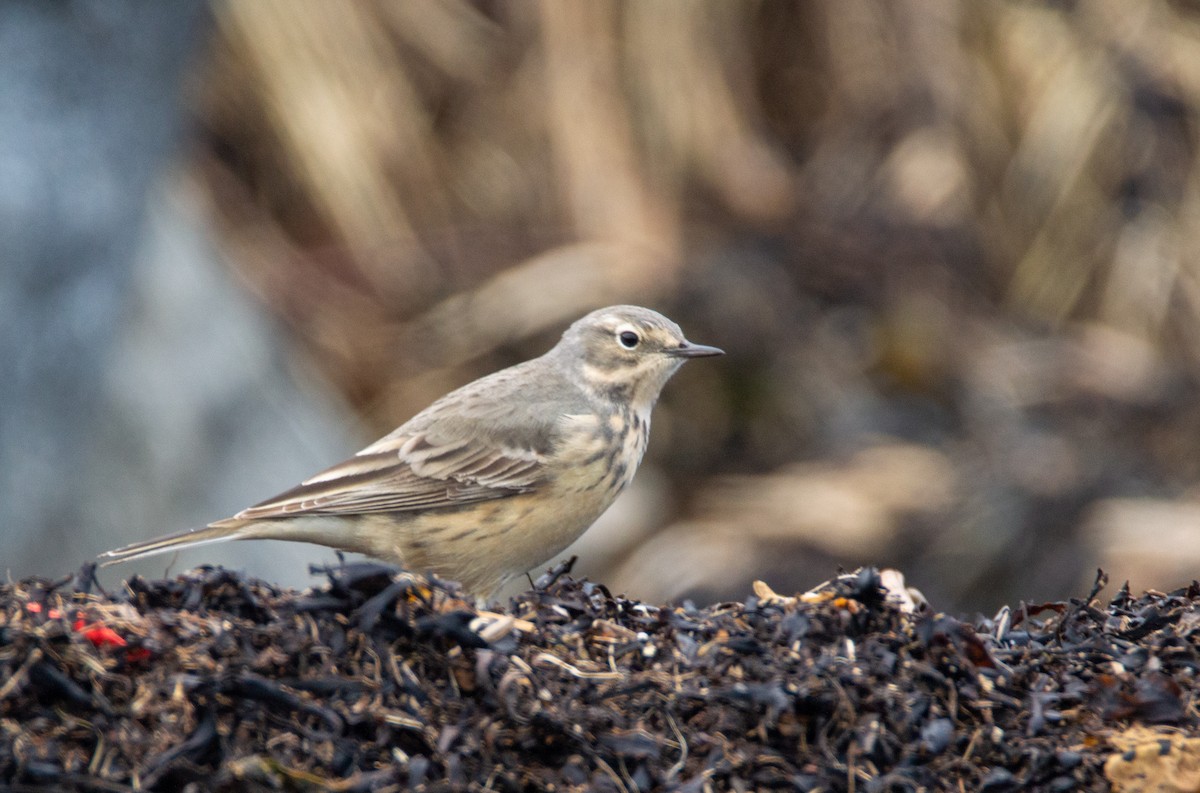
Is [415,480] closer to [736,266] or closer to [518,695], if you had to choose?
[518,695]

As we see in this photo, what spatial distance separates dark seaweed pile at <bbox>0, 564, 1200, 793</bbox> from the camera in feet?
8.33

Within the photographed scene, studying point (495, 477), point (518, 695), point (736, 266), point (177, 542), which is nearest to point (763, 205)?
point (736, 266)

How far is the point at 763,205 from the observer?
451 inches

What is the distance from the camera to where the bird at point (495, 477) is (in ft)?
17.2

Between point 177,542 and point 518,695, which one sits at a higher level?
point 177,542

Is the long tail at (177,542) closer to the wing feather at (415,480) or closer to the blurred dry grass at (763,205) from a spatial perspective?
the wing feather at (415,480)

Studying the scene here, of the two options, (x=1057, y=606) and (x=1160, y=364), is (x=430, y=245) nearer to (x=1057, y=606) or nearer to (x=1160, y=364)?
(x=1160, y=364)

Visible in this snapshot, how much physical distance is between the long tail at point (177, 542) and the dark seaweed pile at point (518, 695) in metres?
1.61

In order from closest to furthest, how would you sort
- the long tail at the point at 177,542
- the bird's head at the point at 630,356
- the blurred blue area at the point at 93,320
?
1. the long tail at the point at 177,542
2. the bird's head at the point at 630,356
3. the blurred blue area at the point at 93,320

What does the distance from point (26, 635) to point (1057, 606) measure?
223 cm

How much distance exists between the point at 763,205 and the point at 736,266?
0.81m

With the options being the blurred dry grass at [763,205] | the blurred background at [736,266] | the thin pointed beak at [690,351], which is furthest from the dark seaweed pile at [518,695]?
the blurred dry grass at [763,205]

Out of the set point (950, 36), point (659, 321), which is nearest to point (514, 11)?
point (950, 36)

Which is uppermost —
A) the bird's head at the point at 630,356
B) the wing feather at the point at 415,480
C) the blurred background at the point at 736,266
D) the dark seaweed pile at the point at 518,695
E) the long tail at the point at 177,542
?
the blurred background at the point at 736,266
